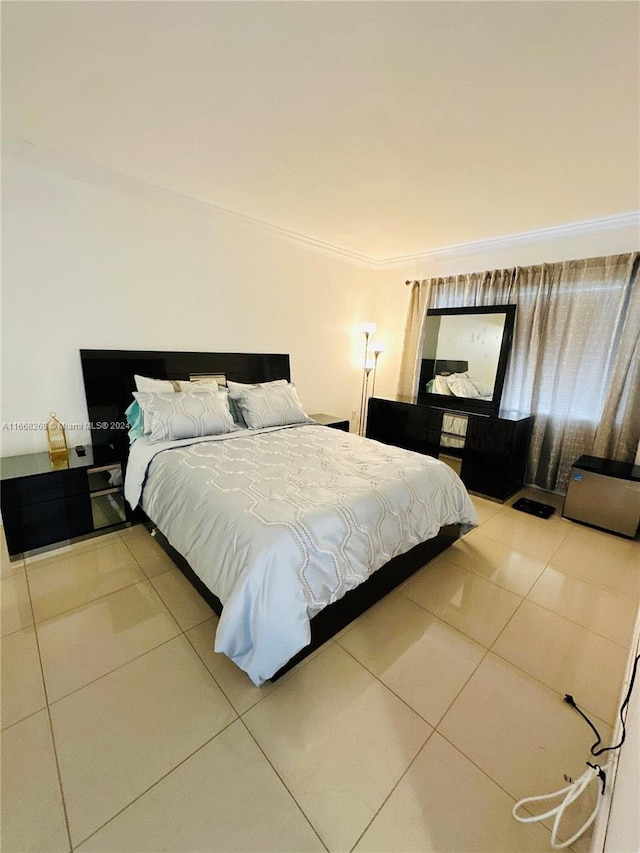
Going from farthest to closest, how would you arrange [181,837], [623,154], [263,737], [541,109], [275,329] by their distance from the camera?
[275,329] → [623,154] → [541,109] → [263,737] → [181,837]

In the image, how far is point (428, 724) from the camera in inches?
49.9

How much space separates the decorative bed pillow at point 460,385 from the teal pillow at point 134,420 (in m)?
3.11

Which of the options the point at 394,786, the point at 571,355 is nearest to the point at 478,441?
the point at 571,355

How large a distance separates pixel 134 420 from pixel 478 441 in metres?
3.02

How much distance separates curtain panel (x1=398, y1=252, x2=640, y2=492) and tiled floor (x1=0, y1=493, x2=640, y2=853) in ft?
4.72

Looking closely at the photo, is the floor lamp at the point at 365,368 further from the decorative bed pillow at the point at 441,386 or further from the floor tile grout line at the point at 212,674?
the floor tile grout line at the point at 212,674

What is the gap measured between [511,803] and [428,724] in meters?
0.29

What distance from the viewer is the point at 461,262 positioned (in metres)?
3.72

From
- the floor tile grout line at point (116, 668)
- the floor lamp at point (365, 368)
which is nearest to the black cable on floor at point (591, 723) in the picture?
the floor tile grout line at point (116, 668)

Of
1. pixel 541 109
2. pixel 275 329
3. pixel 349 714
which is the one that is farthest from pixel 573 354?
pixel 349 714

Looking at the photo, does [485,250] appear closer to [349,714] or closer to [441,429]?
[441,429]

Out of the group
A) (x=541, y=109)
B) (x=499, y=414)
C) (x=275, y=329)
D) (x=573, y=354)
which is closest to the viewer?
(x=541, y=109)

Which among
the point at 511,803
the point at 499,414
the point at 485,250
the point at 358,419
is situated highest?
the point at 485,250

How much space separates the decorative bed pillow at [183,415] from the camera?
7.66ft
